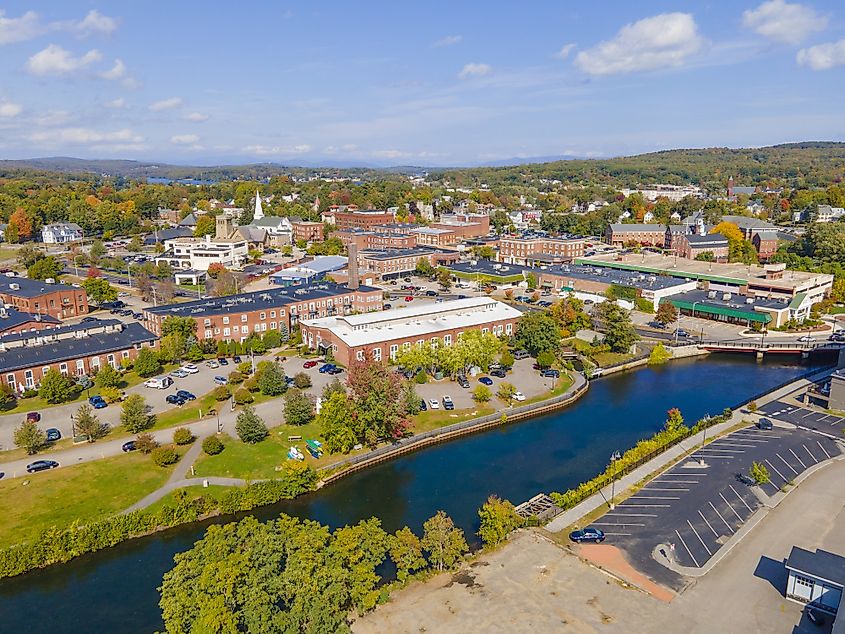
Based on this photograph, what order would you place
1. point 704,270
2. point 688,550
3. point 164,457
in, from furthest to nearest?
point 704,270
point 164,457
point 688,550

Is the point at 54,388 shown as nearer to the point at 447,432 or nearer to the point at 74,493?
the point at 74,493

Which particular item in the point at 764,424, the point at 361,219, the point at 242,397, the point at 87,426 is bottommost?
the point at 764,424

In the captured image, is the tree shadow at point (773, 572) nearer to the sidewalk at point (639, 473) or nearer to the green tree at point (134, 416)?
the sidewalk at point (639, 473)

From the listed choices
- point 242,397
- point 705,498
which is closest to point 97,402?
point 242,397

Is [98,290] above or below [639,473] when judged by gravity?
above

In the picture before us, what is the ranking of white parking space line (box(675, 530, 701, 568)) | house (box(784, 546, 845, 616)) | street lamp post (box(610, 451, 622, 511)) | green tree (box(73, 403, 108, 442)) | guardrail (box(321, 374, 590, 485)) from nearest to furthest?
house (box(784, 546, 845, 616)), white parking space line (box(675, 530, 701, 568)), street lamp post (box(610, 451, 622, 511)), guardrail (box(321, 374, 590, 485)), green tree (box(73, 403, 108, 442))

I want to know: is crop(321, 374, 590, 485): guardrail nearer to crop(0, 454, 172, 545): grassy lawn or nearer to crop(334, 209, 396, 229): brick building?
crop(0, 454, 172, 545): grassy lawn

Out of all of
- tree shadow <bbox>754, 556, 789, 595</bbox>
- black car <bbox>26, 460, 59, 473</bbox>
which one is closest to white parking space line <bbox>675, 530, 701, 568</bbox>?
tree shadow <bbox>754, 556, 789, 595</bbox>
